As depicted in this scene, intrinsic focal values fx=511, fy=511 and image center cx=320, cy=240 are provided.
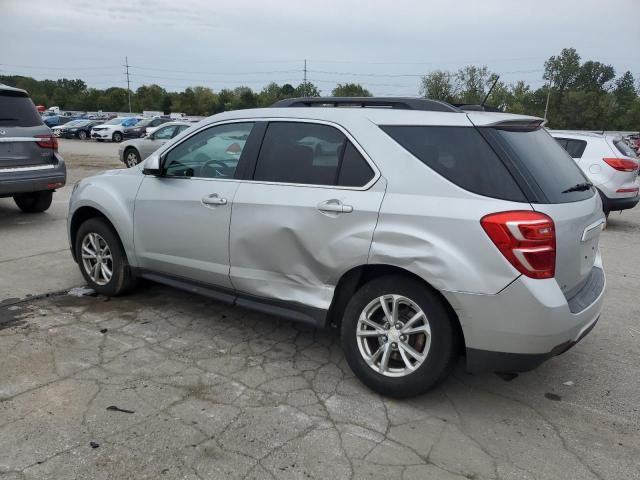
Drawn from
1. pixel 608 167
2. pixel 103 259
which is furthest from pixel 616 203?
pixel 103 259

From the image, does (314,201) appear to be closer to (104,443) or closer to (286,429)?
(286,429)

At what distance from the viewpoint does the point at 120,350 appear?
3709 millimetres

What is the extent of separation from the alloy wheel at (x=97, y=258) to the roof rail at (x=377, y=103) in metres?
2.12

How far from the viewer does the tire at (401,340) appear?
291cm

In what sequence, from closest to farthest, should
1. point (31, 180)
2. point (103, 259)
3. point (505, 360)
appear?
point (505, 360) < point (103, 259) < point (31, 180)

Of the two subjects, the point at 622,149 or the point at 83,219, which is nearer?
the point at 83,219

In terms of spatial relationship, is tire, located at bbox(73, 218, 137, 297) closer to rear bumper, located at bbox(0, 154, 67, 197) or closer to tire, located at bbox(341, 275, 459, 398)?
tire, located at bbox(341, 275, 459, 398)

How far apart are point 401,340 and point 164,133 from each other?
15.5 meters

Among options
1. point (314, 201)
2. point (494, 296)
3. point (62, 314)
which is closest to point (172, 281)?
point (62, 314)

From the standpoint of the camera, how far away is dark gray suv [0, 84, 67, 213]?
7.05m

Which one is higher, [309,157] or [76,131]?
[309,157]

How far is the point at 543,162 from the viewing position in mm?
3039

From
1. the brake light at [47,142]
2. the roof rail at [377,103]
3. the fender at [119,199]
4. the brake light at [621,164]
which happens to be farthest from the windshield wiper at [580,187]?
the brake light at [47,142]

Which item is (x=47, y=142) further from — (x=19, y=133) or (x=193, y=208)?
(x=193, y=208)
